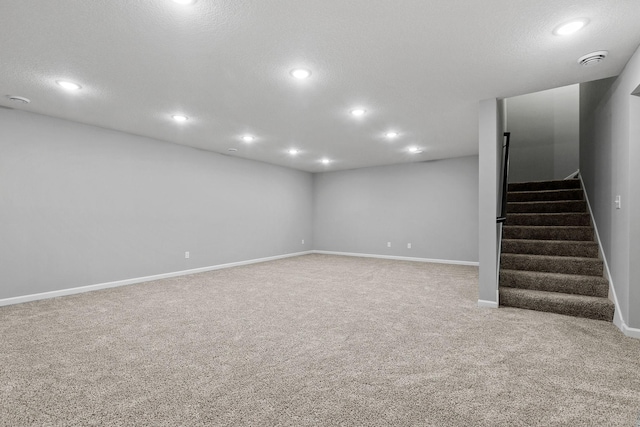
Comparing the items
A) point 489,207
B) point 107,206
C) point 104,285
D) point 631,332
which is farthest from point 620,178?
point 104,285

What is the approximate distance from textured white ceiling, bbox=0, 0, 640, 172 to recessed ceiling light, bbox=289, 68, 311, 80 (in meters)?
0.08

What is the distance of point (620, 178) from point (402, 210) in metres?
4.73

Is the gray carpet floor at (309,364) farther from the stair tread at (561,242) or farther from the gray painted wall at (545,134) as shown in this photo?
the gray painted wall at (545,134)

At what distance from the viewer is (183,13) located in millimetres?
1975

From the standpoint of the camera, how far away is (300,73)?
2848 mm

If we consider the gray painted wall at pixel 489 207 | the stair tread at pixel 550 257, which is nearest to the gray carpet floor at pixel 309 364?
the gray painted wall at pixel 489 207

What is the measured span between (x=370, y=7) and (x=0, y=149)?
4499 millimetres

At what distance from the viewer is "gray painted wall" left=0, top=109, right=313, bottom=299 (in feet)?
12.6

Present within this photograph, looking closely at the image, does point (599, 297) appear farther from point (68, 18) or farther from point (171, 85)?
point (68, 18)

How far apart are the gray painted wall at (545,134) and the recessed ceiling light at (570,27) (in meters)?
4.98

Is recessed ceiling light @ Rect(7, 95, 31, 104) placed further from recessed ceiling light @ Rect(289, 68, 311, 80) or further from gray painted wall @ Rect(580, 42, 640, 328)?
gray painted wall @ Rect(580, 42, 640, 328)

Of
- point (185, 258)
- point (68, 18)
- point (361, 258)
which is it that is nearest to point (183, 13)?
point (68, 18)

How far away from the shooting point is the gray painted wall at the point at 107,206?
384cm

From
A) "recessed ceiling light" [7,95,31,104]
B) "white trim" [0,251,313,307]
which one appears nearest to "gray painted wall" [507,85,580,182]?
"white trim" [0,251,313,307]
